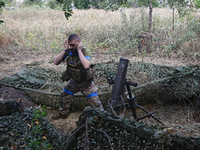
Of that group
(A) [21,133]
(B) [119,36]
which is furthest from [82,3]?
(A) [21,133]

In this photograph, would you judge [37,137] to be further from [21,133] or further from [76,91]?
[76,91]

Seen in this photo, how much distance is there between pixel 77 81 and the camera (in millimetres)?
3498

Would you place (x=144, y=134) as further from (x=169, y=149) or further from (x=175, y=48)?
(x=175, y=48)

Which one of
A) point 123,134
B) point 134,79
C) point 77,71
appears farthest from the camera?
point 134,79

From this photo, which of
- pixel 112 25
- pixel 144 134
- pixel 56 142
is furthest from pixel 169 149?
pixel 112 25

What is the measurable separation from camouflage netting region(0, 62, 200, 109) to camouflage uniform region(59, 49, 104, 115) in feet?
0.96

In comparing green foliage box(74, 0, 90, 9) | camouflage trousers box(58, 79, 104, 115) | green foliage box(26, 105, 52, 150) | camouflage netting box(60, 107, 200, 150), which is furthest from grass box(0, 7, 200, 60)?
green foliage box(74, 0, 90, 9)

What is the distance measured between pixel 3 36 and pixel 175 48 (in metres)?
7.85

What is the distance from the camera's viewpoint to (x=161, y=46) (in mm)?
6973

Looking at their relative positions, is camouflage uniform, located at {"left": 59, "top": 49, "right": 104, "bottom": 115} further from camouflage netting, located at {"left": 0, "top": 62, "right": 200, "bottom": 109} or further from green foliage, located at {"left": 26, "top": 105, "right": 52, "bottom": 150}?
green foliage, located at {"left": 26, "top": 105, "right": 52, "bottom": 150}

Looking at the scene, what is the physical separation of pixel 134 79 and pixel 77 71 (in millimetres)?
1673

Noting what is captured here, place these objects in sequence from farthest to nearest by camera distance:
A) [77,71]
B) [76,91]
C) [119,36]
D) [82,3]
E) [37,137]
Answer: [82,3]
[119,36]
[76,91]
[77,71]
[37,137]

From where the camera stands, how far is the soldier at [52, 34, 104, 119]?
3266 mm

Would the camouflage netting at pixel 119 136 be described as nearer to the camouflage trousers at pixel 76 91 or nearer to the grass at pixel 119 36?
the camouflage trousers at pixel 76 91
